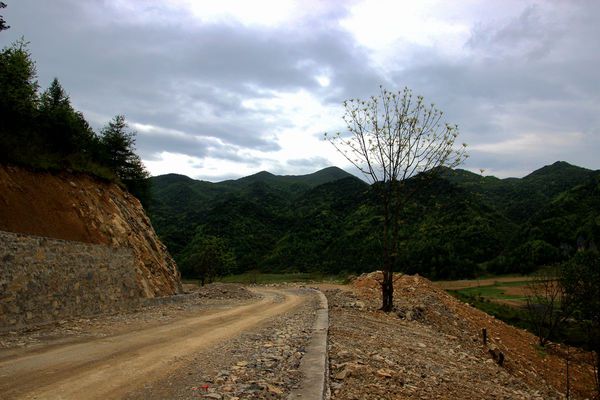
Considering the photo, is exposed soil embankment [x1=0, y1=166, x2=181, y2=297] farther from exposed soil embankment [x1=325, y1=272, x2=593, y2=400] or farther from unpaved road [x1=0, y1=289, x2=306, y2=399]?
exposed soil embankment [x1=325, y1=272, x2=593, y2=400]

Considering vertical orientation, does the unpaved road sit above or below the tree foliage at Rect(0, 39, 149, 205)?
below

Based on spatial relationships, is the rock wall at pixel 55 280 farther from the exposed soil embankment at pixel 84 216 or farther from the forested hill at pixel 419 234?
the forested hill at pixel 419 234

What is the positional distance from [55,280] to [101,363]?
8124 millimetres

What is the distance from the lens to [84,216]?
20.8m

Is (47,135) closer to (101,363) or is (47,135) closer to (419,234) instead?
(101,363)

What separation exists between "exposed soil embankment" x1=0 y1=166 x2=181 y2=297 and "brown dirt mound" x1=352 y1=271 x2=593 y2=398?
41.7ft

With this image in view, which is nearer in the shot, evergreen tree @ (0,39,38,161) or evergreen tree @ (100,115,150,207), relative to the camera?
evergreen tree @ (0,39,38,161)

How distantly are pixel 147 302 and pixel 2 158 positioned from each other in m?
8.84

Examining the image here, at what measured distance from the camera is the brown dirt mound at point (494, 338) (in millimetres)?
17641

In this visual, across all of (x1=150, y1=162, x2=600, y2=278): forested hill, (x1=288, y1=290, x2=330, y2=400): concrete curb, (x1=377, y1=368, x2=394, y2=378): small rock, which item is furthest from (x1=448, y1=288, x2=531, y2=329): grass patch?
(x1=377, y1=368, x2=394, y2=378): small rock

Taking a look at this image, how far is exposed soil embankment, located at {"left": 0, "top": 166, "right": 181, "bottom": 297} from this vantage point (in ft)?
54.1

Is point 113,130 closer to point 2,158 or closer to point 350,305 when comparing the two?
point 2,158

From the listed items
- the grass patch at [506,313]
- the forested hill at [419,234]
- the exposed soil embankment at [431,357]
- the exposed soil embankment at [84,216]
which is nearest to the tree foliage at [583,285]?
the grass patch at [506,313]

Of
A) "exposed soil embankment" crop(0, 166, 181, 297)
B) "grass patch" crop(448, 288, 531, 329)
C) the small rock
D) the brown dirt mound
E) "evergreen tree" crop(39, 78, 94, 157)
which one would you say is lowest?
"grass patch" crop(448, 288, 531, 329)
